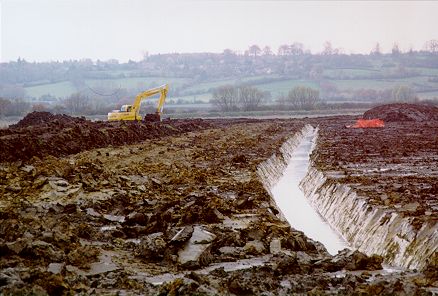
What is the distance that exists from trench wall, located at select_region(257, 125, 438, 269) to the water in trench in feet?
0.72

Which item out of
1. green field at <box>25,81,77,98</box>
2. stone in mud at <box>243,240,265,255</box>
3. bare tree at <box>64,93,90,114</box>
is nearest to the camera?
stone in mud at <box>243,240,265,255</box>

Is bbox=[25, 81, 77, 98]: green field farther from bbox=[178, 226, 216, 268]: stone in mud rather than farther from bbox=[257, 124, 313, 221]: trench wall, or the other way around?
bbox=[178, 226, 216, 268]: stone in mud

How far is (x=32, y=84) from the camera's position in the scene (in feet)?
551

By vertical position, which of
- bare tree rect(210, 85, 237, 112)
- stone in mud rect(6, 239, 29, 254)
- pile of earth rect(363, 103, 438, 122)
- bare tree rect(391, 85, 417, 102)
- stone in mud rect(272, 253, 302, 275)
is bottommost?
bare tree rect(391, 85, 417, 102)

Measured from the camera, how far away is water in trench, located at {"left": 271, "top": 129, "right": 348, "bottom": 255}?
17359mm

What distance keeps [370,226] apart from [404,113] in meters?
60.9

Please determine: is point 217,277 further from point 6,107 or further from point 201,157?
point 6,107

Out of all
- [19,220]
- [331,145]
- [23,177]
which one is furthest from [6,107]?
[19,220]

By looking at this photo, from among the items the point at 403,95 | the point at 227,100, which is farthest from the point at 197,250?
the point at 403,95

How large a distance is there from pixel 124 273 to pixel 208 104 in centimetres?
13559

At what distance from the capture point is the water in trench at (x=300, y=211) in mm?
17359

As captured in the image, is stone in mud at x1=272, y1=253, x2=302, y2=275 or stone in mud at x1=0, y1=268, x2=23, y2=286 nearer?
stone in mud at x1=0, y1=268, x2=23, y2=286

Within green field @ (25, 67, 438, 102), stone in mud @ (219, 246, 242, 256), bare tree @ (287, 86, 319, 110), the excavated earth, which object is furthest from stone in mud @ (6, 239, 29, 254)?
green field @ (25, 67, 438, 102)

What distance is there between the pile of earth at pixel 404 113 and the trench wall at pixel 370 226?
164ft
